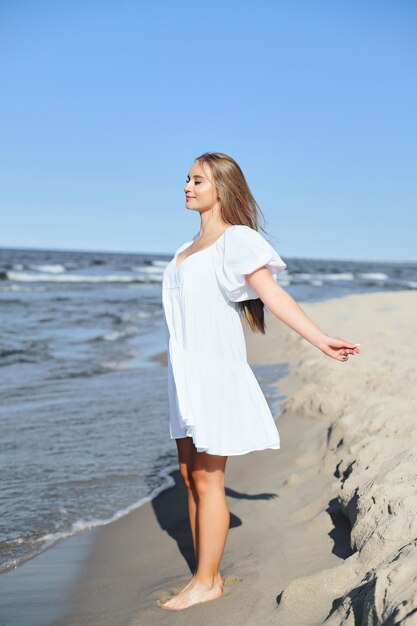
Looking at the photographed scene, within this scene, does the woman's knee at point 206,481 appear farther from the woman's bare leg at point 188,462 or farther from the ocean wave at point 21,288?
the ocean wave at point 21,288

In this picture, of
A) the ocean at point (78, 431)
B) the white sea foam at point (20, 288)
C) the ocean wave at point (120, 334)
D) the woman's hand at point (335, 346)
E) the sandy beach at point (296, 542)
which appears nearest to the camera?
the sandy beach at point (296, 542)

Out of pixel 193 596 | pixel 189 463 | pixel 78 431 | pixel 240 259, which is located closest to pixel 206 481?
pixel 189 463

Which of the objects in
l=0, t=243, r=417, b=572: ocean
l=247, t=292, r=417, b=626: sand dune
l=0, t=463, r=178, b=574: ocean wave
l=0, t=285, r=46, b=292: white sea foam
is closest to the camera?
l=247, t=292, r=417, b=626: sand dune

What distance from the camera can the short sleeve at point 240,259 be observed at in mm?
2826

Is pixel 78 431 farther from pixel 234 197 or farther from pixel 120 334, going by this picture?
pixel 120 334

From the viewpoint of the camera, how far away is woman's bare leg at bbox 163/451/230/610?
3002 millimetres

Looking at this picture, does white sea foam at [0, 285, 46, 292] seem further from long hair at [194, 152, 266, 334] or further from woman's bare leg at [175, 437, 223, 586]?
long hair at [194, 152, 266, 334]

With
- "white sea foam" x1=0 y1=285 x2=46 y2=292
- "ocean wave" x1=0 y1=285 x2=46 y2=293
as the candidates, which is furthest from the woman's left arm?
"white sea foam" x1=0 y1=285 x2=46 y2=292

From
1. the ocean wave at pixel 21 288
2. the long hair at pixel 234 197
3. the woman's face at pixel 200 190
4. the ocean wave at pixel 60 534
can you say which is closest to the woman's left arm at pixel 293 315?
the long hair at pixel 234 197

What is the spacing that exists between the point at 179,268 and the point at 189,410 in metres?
0.59

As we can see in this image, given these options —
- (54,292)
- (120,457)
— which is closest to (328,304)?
(120,457)

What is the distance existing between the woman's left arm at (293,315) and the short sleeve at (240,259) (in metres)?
0.05

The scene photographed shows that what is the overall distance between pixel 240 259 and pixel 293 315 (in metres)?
0.30

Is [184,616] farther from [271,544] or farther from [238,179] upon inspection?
[238,179]
